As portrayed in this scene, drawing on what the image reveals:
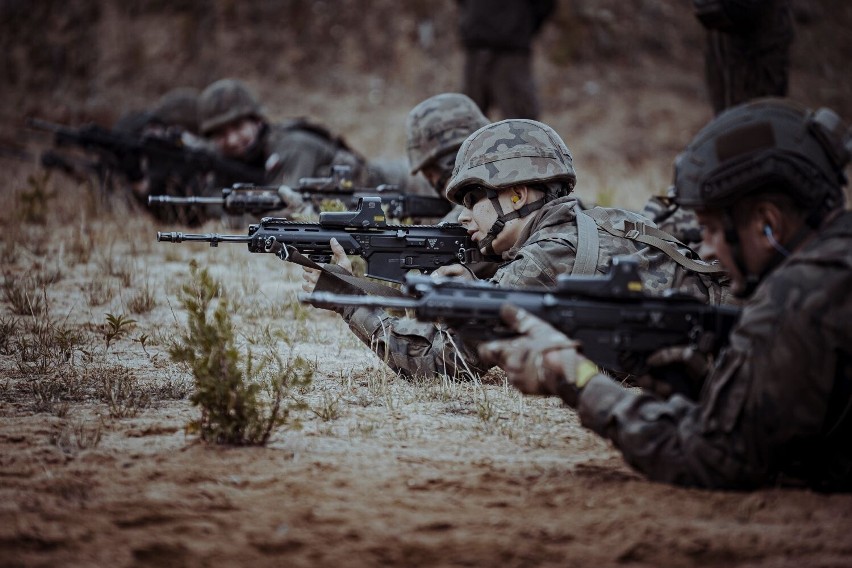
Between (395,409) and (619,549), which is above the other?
(395,409)

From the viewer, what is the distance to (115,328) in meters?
4.91

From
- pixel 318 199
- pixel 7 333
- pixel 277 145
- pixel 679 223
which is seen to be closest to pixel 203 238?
pixel 7 333

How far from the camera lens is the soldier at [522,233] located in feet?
15.0

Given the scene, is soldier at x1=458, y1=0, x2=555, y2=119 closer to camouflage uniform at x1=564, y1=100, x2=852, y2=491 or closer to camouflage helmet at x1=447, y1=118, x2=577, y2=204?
camouflage helmet at x1=447, y1=118, x2=577, y2=204

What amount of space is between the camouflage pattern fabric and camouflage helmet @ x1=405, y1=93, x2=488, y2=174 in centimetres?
135

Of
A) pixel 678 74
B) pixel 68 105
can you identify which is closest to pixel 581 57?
pixel 678 74

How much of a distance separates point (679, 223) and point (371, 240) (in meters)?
2.46

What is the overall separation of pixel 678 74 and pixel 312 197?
39.9 feet

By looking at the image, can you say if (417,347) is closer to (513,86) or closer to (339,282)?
(339,282)

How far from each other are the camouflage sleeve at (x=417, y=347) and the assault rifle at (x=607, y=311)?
129cm

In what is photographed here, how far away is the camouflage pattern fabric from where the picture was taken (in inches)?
265

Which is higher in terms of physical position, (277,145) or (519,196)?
(277,145)

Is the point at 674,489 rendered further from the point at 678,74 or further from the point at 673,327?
the point at 678,74

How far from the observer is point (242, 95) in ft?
33.4
